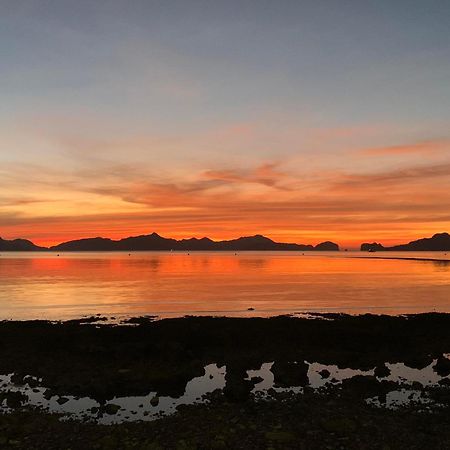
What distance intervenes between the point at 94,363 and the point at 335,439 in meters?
16.4

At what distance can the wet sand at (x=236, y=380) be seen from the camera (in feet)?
50.5

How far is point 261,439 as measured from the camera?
49.5 feet

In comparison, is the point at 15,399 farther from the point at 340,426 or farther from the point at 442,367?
the point at 442,367

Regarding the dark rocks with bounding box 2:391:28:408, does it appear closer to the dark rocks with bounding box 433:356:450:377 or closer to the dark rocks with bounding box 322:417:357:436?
→ the dark rocks with bounding box 322:417:357:436

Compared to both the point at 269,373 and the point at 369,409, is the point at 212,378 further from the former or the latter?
the point at 369,409

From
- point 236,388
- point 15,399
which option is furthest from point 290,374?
point 15,399

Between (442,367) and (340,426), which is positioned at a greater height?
(340,426)

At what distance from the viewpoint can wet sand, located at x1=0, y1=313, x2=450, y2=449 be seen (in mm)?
15383

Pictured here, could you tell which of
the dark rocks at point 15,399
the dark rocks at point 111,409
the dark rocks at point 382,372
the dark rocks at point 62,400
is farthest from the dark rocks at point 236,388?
the dark rocks at point 15,399

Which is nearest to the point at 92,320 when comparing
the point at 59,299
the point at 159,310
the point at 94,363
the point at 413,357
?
the point at 159,310

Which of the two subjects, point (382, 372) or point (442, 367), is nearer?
point (382, 372)

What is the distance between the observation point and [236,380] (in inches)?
838

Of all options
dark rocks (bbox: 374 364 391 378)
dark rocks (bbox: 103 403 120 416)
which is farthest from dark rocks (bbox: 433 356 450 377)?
dark rocks (bbox: 103 403 120 416)

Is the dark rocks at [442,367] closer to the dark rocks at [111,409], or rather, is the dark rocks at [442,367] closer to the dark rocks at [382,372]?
the dark rocks at [382,372]
